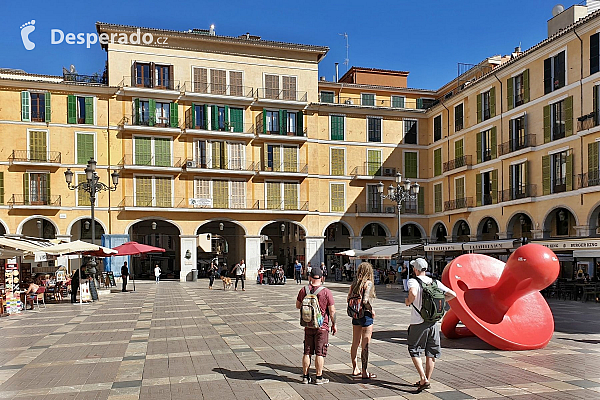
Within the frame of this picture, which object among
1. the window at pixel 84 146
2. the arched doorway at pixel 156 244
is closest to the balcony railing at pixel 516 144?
the arched doorway at pixel 156 244

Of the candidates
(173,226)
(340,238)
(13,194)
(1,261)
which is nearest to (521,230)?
(340,238)

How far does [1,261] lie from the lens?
16.8 meters

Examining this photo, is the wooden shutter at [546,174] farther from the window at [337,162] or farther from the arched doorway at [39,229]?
the arched doorway at [39,229]

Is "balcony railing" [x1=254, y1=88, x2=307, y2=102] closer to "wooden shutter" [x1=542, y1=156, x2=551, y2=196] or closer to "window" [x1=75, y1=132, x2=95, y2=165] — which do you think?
"window" [x1=75, y1=132, x2=95, y2=165]

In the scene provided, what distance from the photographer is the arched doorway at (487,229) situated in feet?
120

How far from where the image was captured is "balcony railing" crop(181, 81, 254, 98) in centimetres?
3909

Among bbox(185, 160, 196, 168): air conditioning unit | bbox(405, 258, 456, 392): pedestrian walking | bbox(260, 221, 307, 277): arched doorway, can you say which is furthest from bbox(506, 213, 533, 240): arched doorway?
bbox(405, 258, 456, 392): pedestrian walking

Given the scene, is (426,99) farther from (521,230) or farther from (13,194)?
(13,194)

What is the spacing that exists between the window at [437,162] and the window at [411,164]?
1.39 meters

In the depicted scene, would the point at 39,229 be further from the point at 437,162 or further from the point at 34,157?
the point at 437,162

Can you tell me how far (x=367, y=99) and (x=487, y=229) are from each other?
1439 cm

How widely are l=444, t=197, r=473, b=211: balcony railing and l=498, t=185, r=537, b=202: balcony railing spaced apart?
3639 mm

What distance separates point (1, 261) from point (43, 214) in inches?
809

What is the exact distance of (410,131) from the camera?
4409 centimetres
